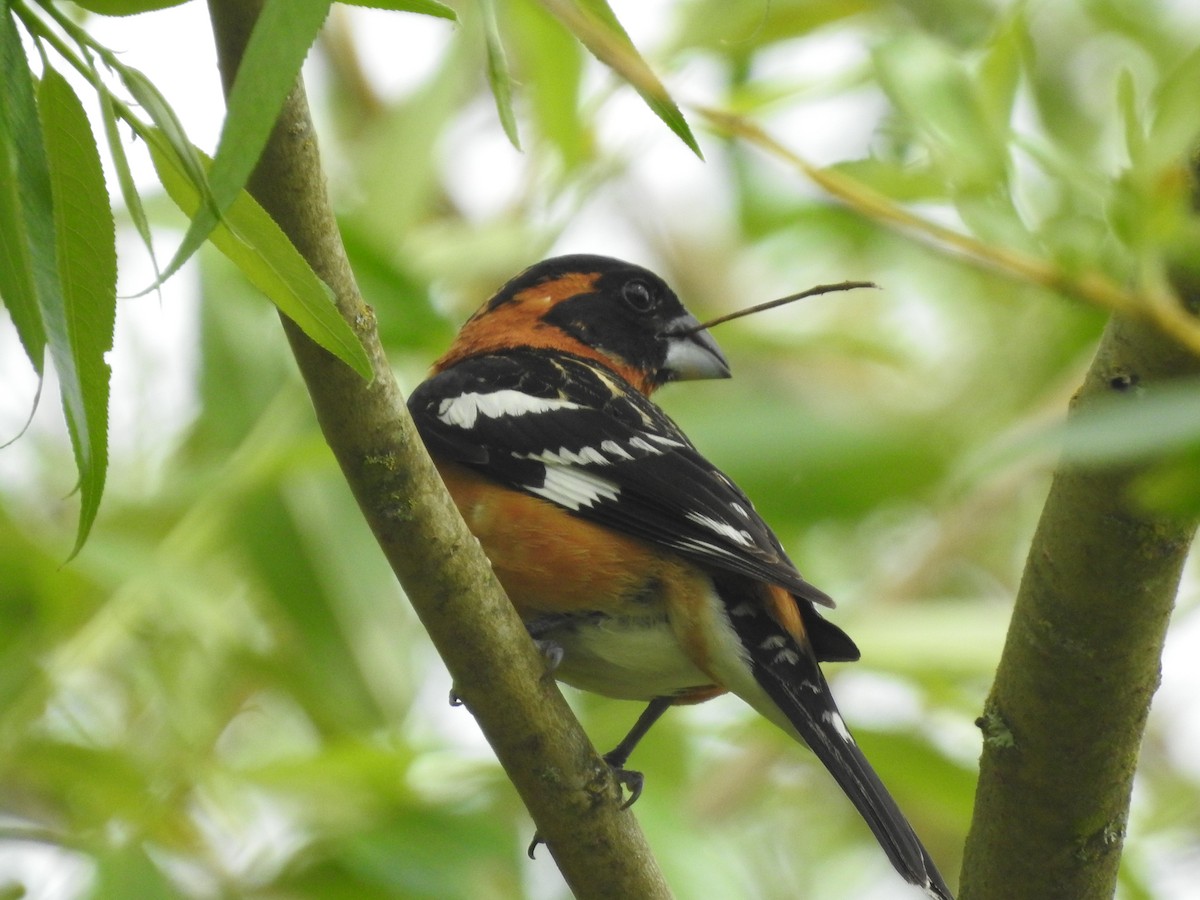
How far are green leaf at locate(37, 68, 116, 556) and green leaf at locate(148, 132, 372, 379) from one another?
75mm

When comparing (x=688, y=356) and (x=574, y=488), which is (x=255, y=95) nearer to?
(x=574, y=488)

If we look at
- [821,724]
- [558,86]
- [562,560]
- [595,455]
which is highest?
[558,86]

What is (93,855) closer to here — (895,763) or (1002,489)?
(895,763)

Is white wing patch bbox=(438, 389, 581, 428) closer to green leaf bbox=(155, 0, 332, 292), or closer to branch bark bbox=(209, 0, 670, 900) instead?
branch bark bbox=(209, 0, 670, 900)

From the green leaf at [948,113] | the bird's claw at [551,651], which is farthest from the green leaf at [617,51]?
the bird's claw at [551,651]

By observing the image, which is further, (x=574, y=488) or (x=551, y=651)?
(x=574, y=488)

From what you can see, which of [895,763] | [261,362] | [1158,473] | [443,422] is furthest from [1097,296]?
[261,362]

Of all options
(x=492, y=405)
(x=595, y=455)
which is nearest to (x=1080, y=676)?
(x=595, y=455)

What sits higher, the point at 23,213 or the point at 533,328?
the point at 533,328

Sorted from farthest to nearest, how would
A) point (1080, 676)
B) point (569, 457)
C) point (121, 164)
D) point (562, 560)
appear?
1. point (569, 457)
2. point (562, 560)
3. point (1080, 676)
4. point (121, 164)

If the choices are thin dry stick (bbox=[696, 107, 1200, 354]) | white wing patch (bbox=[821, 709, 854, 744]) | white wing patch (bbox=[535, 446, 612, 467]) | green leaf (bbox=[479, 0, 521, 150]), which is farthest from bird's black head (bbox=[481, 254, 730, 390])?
green leaf (bbox=[479, 0, 521, 150])

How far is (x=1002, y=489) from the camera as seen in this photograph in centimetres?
555

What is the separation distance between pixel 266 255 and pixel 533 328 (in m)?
2.66

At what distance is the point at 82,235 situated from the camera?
1524mm
